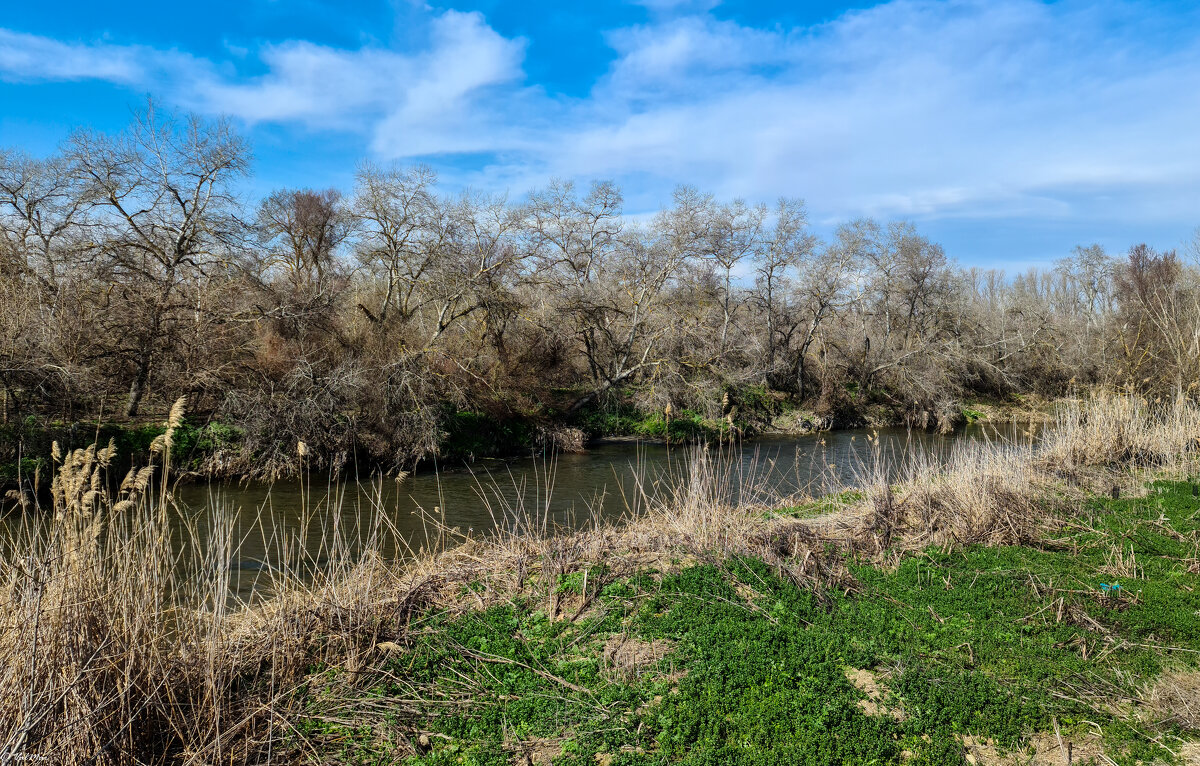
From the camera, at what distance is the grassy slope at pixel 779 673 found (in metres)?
3.47

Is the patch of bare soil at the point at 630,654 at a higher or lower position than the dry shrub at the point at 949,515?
lower

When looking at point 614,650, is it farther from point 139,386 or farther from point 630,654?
point 139,386

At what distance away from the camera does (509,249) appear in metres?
19.8

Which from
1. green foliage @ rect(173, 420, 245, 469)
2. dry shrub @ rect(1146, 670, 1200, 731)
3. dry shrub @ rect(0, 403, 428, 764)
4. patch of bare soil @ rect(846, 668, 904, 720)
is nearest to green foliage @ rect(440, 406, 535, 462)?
green foliage @ rect(173, 420, 245, 469)

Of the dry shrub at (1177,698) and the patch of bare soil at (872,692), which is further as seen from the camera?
the patch of bare soil at (872,692)

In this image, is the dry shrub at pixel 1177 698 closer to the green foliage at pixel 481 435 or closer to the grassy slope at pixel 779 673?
the grassy slope at pixel 779 673

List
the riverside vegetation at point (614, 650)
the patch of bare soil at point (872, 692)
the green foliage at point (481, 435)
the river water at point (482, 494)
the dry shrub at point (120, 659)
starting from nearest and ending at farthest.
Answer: the dry shrub at point (120, 659) → the riverside vegetation at point (614, 650) → the patch of bare soil at point (872, 692) → the river water at point (482, 494) → the green foliage at point (481, 435)

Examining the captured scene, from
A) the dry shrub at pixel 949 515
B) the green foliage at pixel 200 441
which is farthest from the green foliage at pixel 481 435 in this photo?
the dry shrub at pixel 949 515

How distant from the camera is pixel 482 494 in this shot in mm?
9164

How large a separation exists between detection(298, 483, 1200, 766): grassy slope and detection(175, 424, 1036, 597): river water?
2.37 meters

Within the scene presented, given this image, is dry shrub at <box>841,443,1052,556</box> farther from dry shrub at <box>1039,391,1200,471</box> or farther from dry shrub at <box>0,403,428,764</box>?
dry shrub at <box>0,403,428,764</box>

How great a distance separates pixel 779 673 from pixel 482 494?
5773 mm

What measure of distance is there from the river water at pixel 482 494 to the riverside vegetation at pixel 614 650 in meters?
1.90

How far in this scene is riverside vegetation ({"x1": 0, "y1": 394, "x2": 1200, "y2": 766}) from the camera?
320 centimetres
